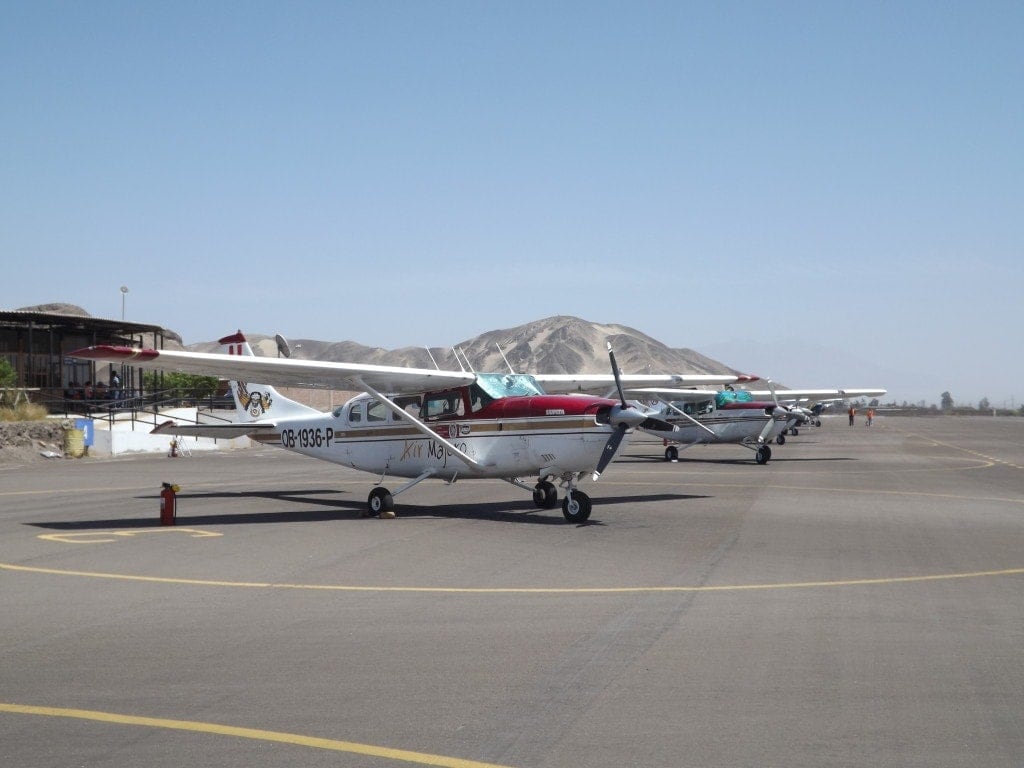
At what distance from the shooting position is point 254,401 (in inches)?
843

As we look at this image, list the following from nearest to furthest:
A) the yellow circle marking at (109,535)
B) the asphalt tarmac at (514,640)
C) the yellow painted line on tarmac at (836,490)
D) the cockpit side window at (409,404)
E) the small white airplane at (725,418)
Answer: the asphalt tarmac at (514,640)
the yellow circle marking at (109,535)
the cockpit side window at (409,404)
the yellow painted line on tarmac at (836,490)
the small white airplane at (725,418)

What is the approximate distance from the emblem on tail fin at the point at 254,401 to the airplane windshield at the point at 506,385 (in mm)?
5711

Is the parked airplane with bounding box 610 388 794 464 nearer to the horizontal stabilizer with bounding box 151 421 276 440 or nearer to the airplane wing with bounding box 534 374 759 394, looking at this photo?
the airplane wing with bounding box 534 374 759 394

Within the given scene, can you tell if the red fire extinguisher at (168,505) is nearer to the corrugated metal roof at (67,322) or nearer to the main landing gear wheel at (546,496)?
the main landing gear wheel at (546,496)

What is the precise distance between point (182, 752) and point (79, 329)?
160ft

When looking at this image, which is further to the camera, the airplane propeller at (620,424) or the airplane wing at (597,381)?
the airplane wing at (597,381)

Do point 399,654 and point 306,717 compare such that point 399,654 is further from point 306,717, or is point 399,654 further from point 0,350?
point 0,350

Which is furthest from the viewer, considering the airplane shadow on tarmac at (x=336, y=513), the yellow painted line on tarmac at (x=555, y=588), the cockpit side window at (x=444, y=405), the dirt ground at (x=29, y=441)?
the dirt ground at (x=29, y=441)

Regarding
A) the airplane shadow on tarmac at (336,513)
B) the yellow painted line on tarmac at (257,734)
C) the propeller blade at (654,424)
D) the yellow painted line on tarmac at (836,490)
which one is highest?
the propeller blade at (654,424)

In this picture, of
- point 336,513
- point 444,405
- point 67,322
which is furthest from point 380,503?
point 67,322

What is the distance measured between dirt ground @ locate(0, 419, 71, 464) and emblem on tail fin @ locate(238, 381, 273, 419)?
50.4ft

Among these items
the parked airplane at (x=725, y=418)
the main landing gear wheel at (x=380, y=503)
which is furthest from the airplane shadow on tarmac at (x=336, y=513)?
the parked airplane at (x=725, y=418)

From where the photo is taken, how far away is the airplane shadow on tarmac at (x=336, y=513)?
1606 cm

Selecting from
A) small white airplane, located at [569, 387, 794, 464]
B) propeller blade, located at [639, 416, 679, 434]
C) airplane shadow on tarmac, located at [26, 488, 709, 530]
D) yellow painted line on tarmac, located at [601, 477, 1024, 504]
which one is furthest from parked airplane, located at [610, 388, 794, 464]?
propeller blade, located at [639, 416, 679, 434]
